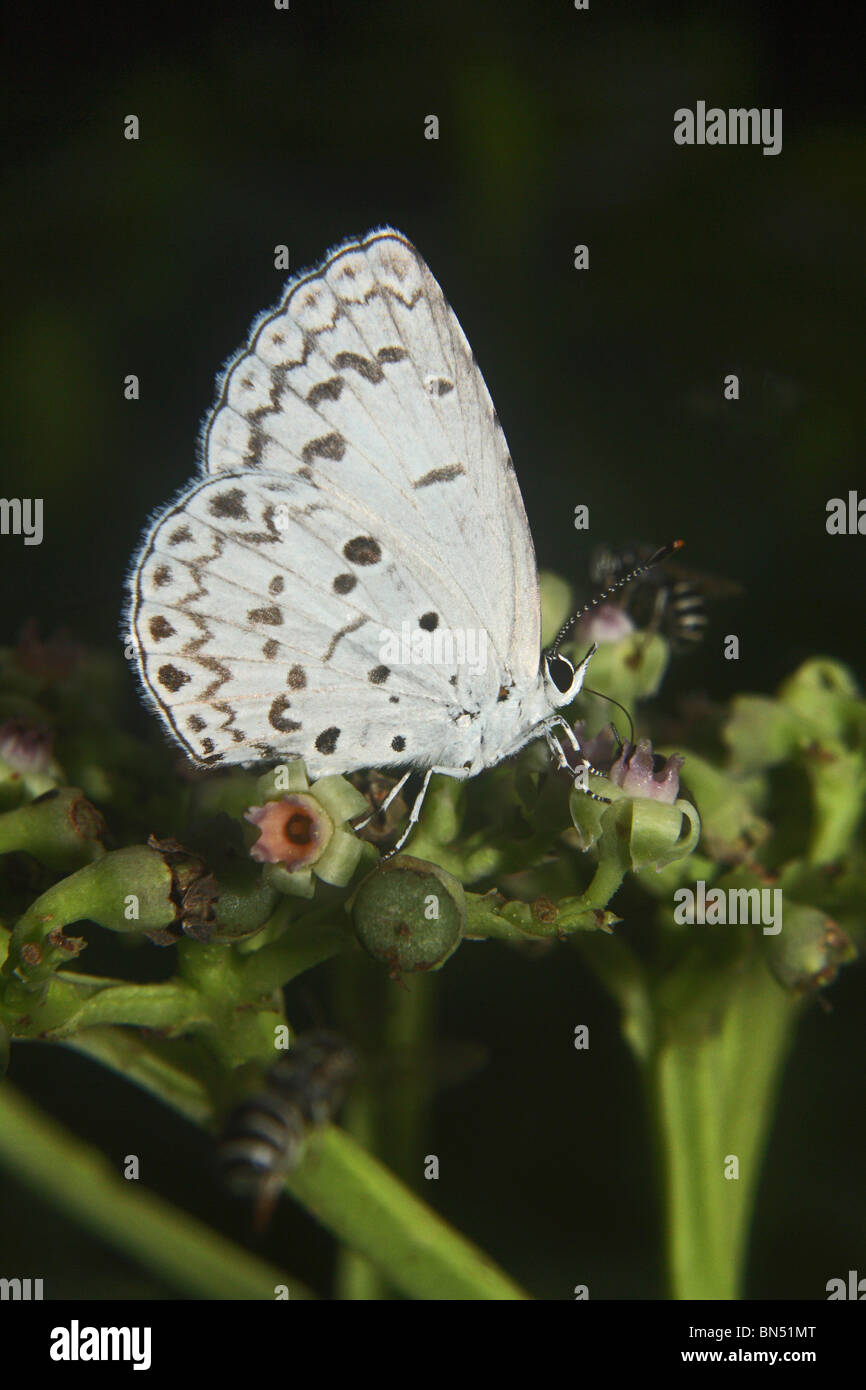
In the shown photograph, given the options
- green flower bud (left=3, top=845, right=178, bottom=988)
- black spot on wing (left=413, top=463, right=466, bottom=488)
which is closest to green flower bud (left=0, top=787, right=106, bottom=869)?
green flower bud (left=3, top=845, right=178, bottom=988)

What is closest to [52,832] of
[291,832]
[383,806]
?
[291,832]

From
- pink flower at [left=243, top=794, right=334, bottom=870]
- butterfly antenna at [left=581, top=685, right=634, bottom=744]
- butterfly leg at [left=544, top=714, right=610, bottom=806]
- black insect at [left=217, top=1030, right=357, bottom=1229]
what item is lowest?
black insect at [left=217, top=1030, right=357, bottom=1229]

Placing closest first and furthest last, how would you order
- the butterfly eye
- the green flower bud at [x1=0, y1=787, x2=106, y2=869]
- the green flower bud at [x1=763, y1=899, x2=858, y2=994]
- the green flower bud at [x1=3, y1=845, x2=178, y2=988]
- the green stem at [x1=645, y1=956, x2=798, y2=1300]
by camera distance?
the green flower bud at [x1=3, y1=845, x2=178, y2=988], the green flower bud at [x1=0, y1=787, x2=106, y2=869], the green flower bud at [x1=763, y1=899, x2=858, y2=994], the green stem at [x1=645, y1=956, x2=798, y2=1300], the butterfly eye

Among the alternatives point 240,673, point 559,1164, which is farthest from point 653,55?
point 559,1164

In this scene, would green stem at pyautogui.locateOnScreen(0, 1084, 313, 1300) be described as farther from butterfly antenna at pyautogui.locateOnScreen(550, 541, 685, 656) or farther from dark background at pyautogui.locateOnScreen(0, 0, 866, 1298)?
butterfly antenna at pyautogui.locateOnScreen(550, 541, 685, 656)

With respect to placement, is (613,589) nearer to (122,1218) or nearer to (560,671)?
(560,671)
